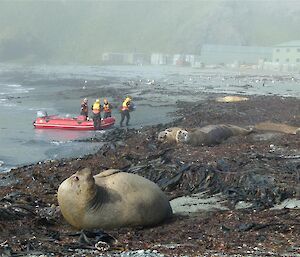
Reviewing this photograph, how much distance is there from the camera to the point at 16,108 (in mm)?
30188

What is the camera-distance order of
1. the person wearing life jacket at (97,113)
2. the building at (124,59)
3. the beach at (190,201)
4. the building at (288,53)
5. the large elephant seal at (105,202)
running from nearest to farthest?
the beach at (190,201) → the large elephant seal at (105,202) → the person wearing life jacket at (97,113) → the building at (288,53) → the building at (124,59)

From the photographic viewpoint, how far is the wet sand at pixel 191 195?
6418mm

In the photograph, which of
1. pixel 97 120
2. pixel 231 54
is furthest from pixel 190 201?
pixel 231 54

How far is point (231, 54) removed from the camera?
117 m

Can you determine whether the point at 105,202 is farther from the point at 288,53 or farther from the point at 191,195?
the point at 288,53

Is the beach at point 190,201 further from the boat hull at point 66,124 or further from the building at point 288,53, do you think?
the building at point 288,53

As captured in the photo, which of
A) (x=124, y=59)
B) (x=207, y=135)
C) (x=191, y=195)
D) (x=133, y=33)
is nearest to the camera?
(x=191, y=195)

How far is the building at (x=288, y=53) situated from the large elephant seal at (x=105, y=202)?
9205 cm

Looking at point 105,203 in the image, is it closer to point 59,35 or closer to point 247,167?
point 247,167

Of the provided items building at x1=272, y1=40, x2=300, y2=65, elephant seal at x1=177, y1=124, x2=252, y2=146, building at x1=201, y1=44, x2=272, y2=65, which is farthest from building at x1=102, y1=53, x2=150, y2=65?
elephant seal at x1=177, y1=124, x2=252, y2=146

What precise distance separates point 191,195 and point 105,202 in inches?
112

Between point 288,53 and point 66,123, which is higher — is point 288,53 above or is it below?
above

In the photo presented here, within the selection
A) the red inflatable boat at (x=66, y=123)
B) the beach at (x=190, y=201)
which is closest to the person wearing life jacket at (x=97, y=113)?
the red inflatable boat at (x=66, y=123)

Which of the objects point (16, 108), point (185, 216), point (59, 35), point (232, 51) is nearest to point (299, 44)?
point (232, 51)
